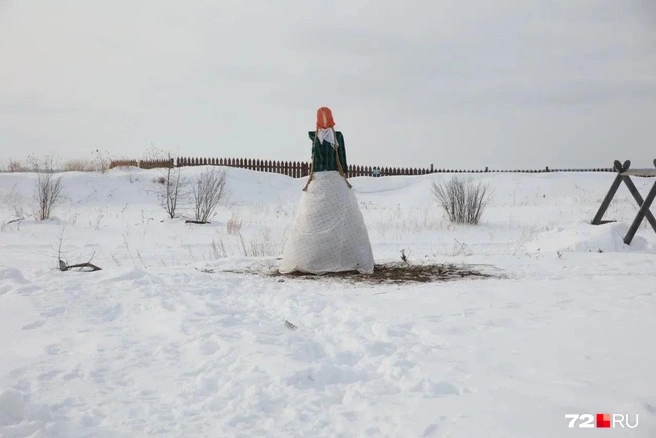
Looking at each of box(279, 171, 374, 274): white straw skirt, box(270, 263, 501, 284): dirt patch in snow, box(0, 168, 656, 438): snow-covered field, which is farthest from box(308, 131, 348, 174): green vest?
box(0, 168, 656, 438): snow-covered field

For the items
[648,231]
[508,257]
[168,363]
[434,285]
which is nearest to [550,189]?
[648,231]

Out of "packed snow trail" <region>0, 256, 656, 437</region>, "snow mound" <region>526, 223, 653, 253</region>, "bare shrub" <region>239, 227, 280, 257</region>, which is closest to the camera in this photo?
"packed snow trail" <region>0, 256, 656, 437</region>

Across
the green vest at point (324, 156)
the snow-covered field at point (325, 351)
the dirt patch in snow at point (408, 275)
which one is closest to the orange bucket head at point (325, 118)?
the green vest at point (324, 156)

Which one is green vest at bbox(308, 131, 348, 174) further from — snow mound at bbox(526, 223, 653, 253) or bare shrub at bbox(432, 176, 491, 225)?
bare shrub at bbox(432, 176, 491, 225)

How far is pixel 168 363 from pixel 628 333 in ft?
10.4

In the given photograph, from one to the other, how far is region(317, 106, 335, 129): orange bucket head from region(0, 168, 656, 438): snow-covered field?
195 cm

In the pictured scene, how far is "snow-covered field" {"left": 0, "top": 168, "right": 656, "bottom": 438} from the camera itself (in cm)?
285

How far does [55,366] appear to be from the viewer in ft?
11.7

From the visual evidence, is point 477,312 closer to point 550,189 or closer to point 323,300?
point 323,300

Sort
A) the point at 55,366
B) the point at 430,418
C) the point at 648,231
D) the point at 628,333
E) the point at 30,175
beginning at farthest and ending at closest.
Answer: the point at 30,175 < the point at 648,231 < the point at 628,333 < the point at 55,366 < the point at 430,418

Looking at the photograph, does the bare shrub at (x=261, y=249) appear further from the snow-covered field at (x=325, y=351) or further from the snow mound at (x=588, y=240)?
the snow mound at (x=588, y=240)

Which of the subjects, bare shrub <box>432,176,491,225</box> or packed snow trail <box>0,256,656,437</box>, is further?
bare shrub <box>432,176,491,225</box>

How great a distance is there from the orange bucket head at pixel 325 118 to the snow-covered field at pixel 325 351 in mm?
1946

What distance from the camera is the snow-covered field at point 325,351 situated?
285 centimetres
